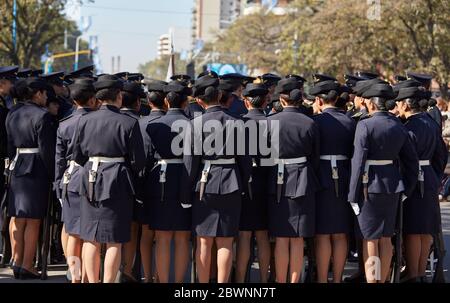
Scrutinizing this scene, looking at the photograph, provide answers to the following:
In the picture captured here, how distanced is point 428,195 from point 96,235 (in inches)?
137

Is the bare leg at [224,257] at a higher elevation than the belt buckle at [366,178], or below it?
below

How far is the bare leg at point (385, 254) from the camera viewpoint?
27.9ft

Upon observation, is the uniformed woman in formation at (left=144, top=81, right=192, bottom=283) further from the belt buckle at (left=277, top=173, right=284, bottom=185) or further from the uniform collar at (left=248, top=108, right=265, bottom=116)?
the belt buckle at (left=277, top=173, right=284, bottom=185)

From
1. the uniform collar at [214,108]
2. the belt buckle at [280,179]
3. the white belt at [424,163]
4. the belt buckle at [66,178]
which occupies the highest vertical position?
the uniform collar at [214,108]

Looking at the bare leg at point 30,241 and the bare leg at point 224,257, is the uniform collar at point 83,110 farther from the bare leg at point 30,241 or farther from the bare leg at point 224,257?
the bare leg at point 224,257

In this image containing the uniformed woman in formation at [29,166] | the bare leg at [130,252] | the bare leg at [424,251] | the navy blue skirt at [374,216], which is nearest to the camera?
the navy blue skirt at [374,216]

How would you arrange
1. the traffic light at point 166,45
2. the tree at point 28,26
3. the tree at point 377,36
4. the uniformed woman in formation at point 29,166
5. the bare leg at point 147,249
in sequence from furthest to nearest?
the tree at point 28,26 < the tree at point 377,36 < the traffic light at point 166,45 < the uniformed woman in formation at point 29,166 < the bare leg at point 147,249

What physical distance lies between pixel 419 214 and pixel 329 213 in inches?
43.3

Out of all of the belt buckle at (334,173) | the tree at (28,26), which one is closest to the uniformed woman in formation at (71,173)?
the belt buckle at (334,173)

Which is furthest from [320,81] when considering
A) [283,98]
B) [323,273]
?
[323,273]

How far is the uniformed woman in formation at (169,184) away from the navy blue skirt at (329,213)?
4.17ft

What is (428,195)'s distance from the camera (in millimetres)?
8930

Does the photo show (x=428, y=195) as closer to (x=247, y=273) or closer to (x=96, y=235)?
(x=247, y=273)

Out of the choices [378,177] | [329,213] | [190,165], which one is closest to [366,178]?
[378,177]
